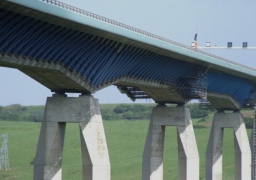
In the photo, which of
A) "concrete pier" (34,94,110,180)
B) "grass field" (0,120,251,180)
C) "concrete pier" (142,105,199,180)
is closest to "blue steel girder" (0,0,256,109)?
"concrete pier" (34,94,110,180)

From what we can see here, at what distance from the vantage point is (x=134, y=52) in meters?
80.0

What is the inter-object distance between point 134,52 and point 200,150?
83772 mm

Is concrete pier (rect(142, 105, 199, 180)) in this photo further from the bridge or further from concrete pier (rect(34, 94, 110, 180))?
concrete pier (rect(34, 94, 110, 180))

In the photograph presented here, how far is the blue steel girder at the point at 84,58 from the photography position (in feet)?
203

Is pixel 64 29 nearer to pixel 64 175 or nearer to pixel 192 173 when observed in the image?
pixel 192 173

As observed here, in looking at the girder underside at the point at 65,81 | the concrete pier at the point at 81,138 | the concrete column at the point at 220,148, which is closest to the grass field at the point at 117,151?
the concrete column at the point at 220,148

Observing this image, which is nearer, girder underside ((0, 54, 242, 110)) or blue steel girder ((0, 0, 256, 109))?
blue steel girder ((0, 0, 256, 109))

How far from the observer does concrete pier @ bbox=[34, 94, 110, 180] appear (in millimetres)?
73887

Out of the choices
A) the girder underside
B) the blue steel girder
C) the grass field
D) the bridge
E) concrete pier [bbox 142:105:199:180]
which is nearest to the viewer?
the blue steel girder

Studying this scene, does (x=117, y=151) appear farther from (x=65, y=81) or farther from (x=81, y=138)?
(x=65, y=81)

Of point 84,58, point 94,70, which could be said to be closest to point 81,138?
point 94,70

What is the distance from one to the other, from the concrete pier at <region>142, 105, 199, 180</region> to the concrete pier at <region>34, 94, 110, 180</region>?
2175cm

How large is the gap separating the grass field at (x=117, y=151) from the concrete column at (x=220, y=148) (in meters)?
16.4

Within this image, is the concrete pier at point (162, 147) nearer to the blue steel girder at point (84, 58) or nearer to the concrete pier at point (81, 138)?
the blue steel girder at point (84, 58)
